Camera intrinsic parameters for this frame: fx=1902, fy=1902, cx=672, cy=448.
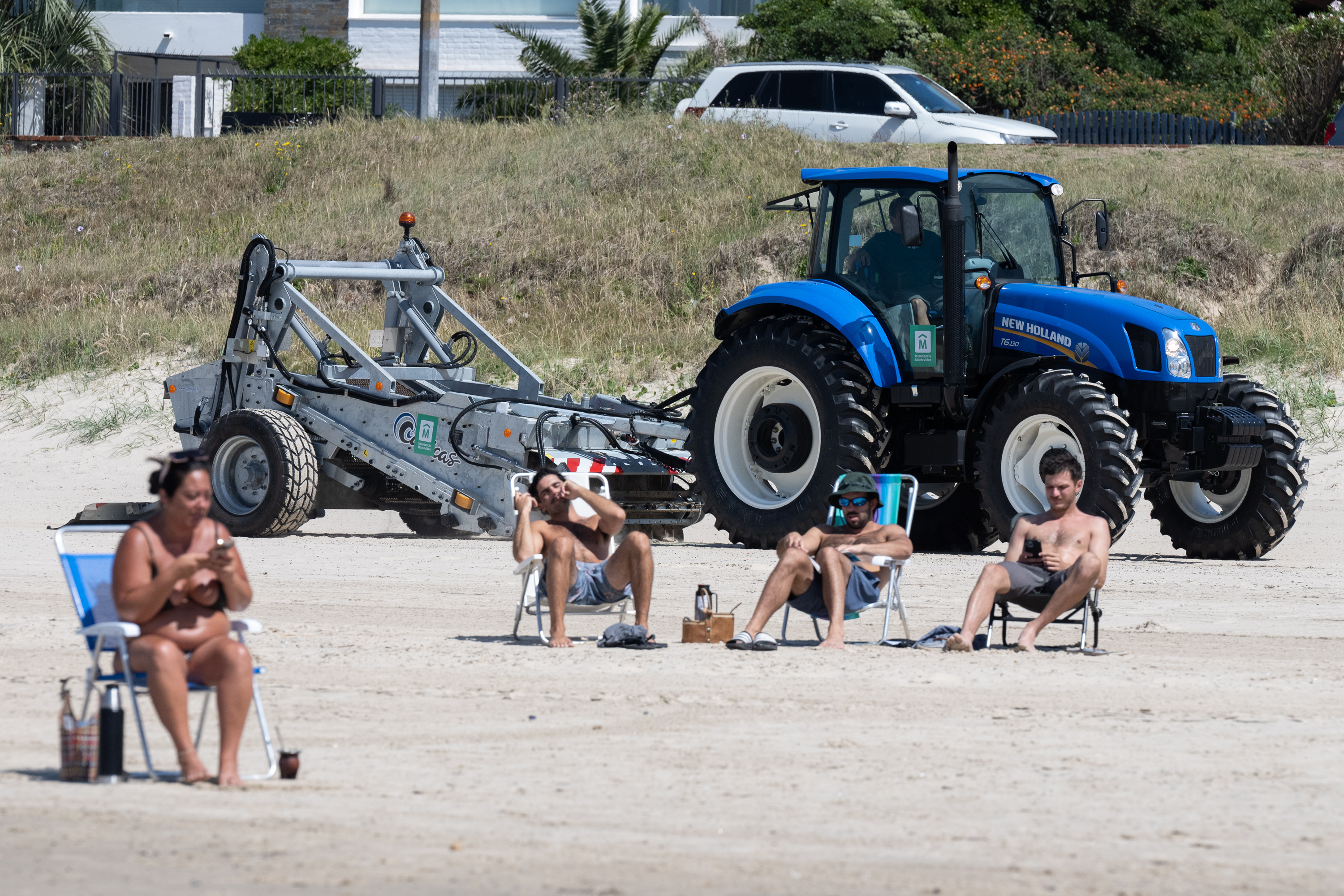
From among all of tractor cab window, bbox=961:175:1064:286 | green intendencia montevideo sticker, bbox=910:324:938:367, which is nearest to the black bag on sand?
green intendencia montevideo sticker, bbox=910:324:938:367

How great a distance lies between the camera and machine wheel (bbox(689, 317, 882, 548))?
1185 centimetres

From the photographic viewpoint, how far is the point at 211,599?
18.7 feet

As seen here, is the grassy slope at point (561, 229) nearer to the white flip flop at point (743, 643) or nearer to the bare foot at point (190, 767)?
the white flip flop at point (743, 643)

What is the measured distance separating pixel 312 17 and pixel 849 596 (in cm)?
3078

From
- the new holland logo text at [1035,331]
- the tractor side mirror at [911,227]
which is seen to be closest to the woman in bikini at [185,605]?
the tractor side mirror at [911,227]

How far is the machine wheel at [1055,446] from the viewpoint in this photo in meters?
10.7

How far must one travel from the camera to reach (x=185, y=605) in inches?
224

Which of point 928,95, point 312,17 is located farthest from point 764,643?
point 312,17

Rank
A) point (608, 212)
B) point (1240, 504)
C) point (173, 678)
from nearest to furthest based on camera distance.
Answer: point (173, 678) < point (1240, 504) < point (608, 212)

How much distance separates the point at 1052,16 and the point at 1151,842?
26934 millimetres

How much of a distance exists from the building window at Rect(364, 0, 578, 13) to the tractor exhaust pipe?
25461 mm

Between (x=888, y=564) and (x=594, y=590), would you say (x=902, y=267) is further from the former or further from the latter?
(x=594, y=590)

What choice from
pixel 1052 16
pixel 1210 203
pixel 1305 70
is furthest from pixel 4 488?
pixel 1052 16

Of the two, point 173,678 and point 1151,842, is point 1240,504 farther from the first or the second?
point 173,678
